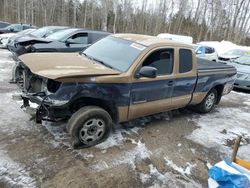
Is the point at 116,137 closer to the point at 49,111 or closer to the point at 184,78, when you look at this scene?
the point at 49,111

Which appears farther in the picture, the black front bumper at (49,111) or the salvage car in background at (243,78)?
the salvage car in background at (243,78)

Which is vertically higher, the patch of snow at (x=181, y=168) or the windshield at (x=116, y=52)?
the windshield at (x=116, y=52)

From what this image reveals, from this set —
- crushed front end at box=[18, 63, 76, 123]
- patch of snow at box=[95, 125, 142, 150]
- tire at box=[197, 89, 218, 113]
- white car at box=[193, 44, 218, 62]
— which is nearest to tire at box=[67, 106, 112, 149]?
patch of snow at box=[95, 125, 142, 150]

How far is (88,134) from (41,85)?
111 cm

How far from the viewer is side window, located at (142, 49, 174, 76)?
468cm

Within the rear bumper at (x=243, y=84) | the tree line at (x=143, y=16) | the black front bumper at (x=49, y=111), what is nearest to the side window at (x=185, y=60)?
the black front bumper at (x=49, y=111)

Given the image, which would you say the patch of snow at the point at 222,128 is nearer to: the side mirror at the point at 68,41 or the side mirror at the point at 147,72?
the side mirror at the point at 147,72

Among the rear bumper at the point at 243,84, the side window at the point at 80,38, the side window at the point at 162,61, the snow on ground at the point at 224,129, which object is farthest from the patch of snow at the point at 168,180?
the rear bumper at the point at 243,84

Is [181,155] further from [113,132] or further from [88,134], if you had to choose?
[88,134]

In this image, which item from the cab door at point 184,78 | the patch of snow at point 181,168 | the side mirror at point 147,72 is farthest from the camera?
the cab door at point 184,78

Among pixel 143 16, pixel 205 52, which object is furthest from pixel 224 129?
pixel 143 16

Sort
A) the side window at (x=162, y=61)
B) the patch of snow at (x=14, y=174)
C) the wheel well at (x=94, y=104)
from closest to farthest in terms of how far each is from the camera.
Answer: the patch of snow at (x=14, y=174) < the wheel well at (x=94, y=104) < the side window at (x=162, y=61)

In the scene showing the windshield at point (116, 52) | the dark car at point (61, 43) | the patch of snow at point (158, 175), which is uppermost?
the windshield at point (116, 52)

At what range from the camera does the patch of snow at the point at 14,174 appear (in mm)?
3201
